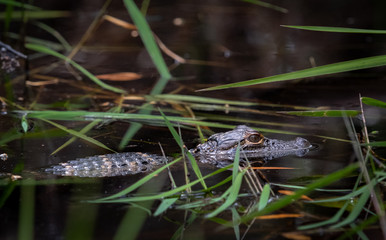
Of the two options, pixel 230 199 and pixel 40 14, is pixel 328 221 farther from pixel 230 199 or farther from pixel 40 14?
pixel 40 14

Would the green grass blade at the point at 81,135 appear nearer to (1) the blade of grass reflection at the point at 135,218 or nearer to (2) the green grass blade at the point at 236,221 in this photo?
(1) the blade of grass reflection at the point at 135,218

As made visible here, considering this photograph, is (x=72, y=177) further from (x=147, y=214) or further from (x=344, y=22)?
(x=344, y=22)

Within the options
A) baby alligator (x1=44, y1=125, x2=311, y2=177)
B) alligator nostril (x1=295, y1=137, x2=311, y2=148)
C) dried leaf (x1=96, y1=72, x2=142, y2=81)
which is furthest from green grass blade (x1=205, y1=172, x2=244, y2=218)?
dried leaf (x1=96, y1=72, x2=142, y2=81)

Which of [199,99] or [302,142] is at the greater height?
[199,99]

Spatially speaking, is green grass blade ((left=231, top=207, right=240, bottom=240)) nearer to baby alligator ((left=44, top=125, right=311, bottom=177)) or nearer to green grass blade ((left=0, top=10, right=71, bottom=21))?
Result: baby alligator ((left=44, top=125, right=311, bottom=177))

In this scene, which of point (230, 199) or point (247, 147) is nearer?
point (230, 199)

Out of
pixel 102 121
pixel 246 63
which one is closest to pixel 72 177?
pixel 102 121

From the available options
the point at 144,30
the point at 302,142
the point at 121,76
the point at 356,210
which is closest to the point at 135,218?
the point at 356,210
